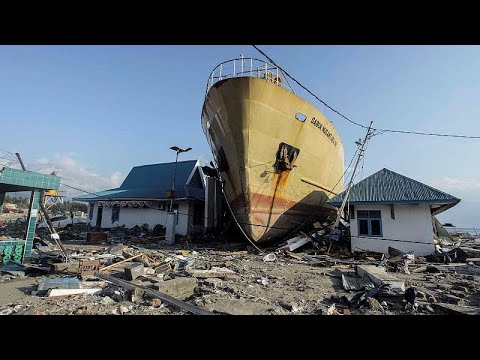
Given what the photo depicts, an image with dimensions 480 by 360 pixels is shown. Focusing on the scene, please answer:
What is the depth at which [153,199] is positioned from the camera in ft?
67.3

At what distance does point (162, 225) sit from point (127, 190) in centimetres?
723

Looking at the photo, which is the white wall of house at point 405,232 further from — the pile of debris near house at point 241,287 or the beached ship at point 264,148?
the beached ship at point 264,148

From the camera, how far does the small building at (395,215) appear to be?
12211 millimetres

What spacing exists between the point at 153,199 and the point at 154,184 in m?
4.38

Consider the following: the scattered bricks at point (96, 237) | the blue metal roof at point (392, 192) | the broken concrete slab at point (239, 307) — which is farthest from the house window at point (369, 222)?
the scattered bricks at point (96, 237)

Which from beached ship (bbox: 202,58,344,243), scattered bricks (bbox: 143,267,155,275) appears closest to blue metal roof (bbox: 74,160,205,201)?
beached ship (bbox: 202,58,344,243)

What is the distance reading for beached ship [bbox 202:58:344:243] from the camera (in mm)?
11945

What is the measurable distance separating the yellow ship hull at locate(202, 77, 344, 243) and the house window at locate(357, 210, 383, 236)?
2.81 m

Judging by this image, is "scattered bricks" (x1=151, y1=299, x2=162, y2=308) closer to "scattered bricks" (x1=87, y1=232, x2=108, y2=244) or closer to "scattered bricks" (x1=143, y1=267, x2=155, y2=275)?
"scattered bricks" (x1=143, y1=267, x2=155, y2=275)

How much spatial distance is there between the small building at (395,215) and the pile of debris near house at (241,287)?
3.92ft
